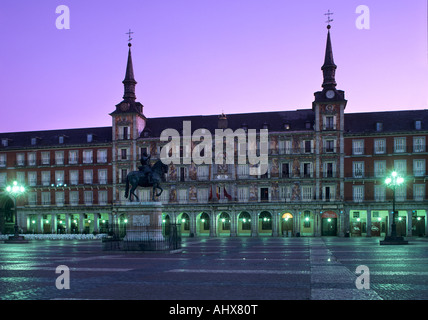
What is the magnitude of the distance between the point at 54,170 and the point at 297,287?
62.0m

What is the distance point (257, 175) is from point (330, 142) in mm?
10501

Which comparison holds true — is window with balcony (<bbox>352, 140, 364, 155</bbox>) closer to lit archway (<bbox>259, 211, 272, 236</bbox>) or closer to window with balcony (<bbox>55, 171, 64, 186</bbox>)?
lit archway (<bbox>259, 211, 272, 236</bbox>)

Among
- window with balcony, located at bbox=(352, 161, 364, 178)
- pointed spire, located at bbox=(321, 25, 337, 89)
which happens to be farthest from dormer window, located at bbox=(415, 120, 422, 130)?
pointed spire, located at bbox=(321, 25, 337, 89)

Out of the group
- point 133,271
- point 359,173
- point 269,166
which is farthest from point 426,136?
point 133,271

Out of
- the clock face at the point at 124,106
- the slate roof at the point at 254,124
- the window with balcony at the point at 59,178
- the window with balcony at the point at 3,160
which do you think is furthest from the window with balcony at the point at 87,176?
the window with balcony at the point at 3,160

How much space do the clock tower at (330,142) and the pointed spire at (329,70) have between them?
0.97 m

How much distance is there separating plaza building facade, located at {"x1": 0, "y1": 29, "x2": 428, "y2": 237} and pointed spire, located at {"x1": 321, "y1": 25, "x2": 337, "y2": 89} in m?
0.15

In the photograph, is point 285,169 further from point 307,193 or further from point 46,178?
point 46,178

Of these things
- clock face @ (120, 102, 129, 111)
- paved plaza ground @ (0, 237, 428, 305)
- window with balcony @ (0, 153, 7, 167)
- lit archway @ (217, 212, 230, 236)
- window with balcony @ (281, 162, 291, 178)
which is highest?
clock face @ (120, 102, 129, 111)

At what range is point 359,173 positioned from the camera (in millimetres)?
59406

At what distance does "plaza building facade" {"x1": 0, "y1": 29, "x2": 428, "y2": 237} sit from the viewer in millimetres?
58594

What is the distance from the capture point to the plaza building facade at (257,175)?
2307 inches

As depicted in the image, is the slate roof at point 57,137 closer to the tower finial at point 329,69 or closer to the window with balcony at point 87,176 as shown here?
the window with balcony at point 87,176

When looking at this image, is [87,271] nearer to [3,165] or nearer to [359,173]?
[359,173]
